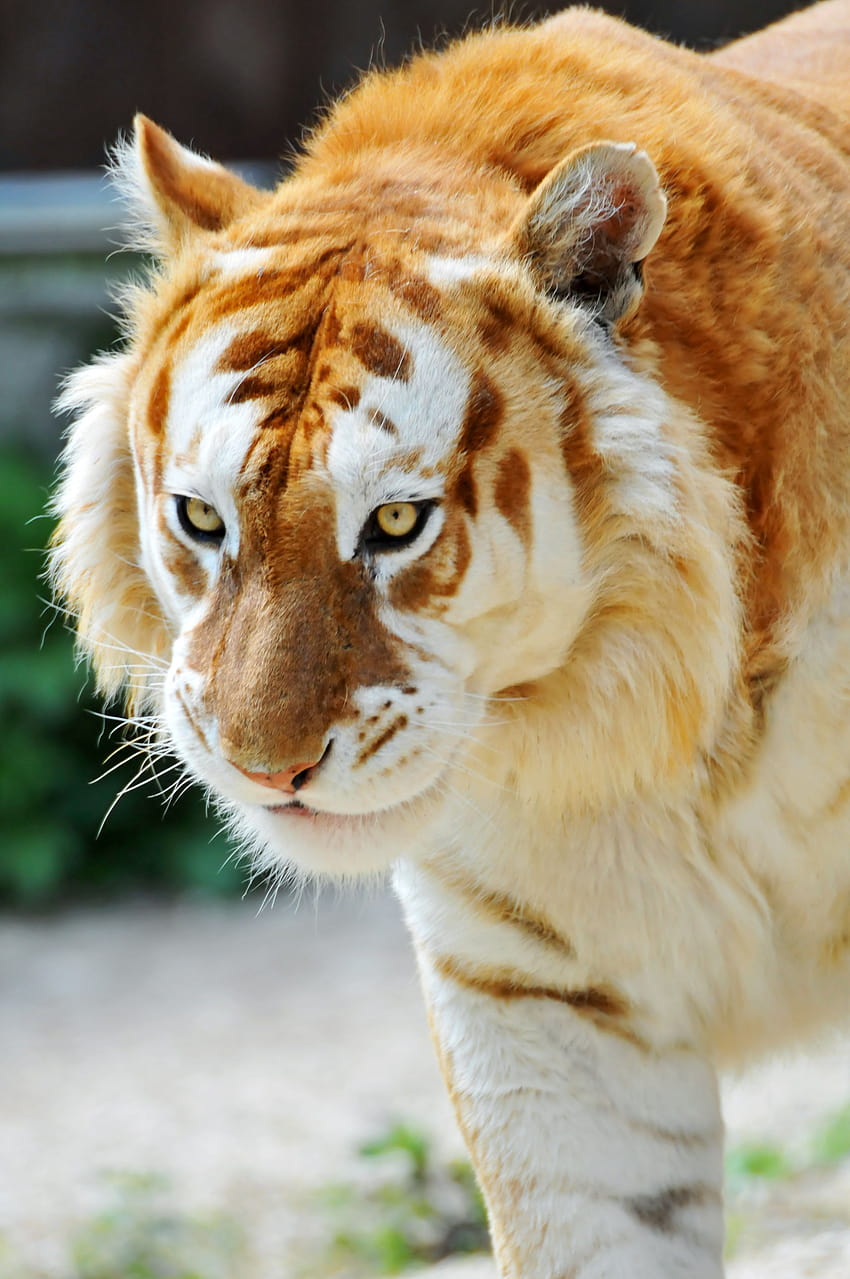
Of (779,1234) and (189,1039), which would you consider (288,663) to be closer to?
(779,1234)

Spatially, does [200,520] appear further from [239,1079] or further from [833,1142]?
[239,1079]

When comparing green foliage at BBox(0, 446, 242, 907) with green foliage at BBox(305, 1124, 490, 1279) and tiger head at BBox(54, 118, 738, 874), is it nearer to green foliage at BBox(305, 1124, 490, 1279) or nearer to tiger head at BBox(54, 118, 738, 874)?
green foliage at BBox(305, 1124, 490, 1279)

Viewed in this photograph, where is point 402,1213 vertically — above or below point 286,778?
below

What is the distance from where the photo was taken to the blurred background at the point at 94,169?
6.40m

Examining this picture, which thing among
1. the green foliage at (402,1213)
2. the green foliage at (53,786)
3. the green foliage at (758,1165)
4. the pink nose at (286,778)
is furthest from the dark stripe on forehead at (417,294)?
the green foliage at (53,786)

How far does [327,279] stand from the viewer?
204 centimetres

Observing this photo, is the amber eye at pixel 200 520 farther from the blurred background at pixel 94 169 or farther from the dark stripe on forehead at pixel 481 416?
the blurred background at pixel 94 169

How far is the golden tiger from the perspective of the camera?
1921 millimetres

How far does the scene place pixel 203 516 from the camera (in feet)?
6.59

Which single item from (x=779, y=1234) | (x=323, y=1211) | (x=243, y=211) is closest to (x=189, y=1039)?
(x=323, y=1211)

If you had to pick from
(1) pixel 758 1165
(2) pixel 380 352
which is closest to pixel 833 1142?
(1) pixel 758 1165

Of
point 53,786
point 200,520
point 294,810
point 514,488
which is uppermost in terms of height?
point 514,488

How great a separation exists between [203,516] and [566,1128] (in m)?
1.01

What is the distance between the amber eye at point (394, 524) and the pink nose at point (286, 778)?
0.87 feet
